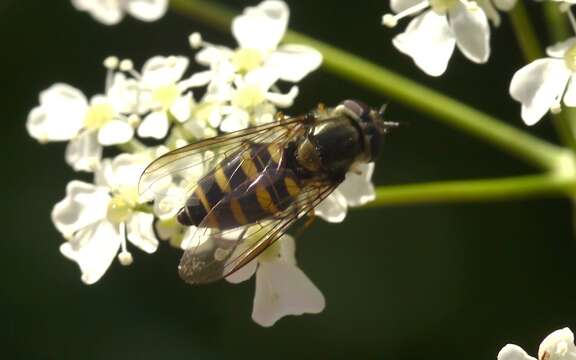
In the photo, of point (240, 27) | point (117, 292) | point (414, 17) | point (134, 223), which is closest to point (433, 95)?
point (414, 17)

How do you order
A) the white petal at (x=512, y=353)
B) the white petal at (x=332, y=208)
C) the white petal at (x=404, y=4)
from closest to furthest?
the white petal at (x=512, y=353) < the white petal at (x=332, y=208) < the white petal at (x=404, y=4)

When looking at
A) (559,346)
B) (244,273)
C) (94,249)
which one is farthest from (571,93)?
(94,249)

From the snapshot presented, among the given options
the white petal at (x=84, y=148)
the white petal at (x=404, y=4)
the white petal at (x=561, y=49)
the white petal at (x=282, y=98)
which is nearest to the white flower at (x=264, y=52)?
the white petal at (x=282, y=98)

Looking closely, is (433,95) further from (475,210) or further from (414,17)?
(475,210)

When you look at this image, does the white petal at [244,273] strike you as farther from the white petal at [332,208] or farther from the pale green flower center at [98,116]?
the pale green flower center at [98,116]

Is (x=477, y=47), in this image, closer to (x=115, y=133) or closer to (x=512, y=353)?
(x=512, y=353)
